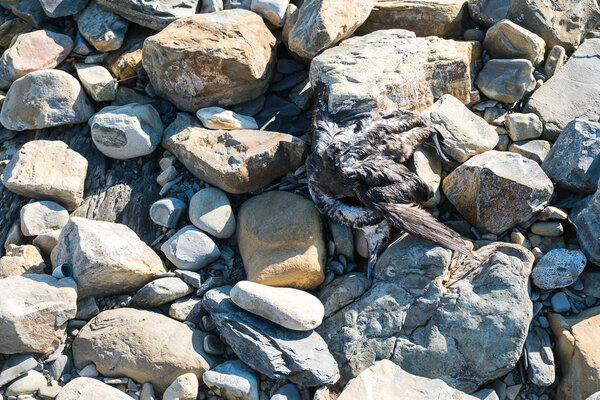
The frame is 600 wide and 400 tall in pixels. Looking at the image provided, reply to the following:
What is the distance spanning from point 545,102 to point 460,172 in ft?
3.52

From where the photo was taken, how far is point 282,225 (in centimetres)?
396

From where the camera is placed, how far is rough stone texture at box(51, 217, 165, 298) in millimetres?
3737

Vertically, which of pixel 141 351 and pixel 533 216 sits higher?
pixel 533 216

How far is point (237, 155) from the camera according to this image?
4129mm

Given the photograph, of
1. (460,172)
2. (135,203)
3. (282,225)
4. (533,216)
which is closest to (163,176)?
(135,203)

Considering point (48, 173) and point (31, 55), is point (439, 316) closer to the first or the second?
point (48, 173)

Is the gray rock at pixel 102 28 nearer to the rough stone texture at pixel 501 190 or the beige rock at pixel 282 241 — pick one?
the beige rock at pixel 282 241

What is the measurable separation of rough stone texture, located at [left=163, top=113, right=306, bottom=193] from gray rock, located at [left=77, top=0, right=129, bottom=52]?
3.40 feet

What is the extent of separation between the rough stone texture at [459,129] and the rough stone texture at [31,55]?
2893mm

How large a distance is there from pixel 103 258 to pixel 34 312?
49cm

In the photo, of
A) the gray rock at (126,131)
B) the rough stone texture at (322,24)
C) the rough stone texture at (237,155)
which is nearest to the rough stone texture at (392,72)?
the rough stone texture at (322,24)

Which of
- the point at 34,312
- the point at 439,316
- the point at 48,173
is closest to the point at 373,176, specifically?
the point at 439,316

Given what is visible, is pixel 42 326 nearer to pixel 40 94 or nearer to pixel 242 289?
pixel 242 289

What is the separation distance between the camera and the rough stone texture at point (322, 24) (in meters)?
4.39
